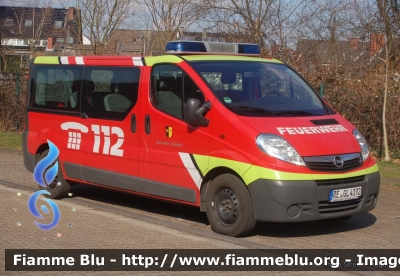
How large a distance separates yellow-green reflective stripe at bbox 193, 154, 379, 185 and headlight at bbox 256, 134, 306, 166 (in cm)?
16

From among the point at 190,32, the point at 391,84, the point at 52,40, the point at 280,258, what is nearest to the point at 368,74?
the point at 391,84

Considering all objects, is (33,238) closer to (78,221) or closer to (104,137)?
(78,221)

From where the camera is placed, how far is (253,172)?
770 centimetres

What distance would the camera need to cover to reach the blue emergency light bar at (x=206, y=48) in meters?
9.02

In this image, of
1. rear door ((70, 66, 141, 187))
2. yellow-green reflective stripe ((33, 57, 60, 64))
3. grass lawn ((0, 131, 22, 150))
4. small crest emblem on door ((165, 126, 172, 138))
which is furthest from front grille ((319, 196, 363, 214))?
grass lawn ((0, 131, 22, 150))

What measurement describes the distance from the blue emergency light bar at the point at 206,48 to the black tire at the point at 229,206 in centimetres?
184

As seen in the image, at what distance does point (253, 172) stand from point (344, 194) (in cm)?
110

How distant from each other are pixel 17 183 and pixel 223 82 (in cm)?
491

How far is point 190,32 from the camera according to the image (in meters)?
21.9

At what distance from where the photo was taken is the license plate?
785 cm

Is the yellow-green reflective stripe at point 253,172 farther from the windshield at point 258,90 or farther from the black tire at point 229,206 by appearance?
the windshield at point 258,90

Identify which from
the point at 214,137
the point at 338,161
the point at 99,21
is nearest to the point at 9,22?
the point at 99,21

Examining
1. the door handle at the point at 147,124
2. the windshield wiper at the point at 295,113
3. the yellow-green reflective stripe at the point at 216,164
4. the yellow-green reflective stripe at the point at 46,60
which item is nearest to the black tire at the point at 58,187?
the yellow-green reflective stripe at the point at 46,60

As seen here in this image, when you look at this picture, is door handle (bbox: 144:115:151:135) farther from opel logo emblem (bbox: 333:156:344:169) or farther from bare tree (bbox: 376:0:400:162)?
bare tree (bbox: 376:0:400:162)
